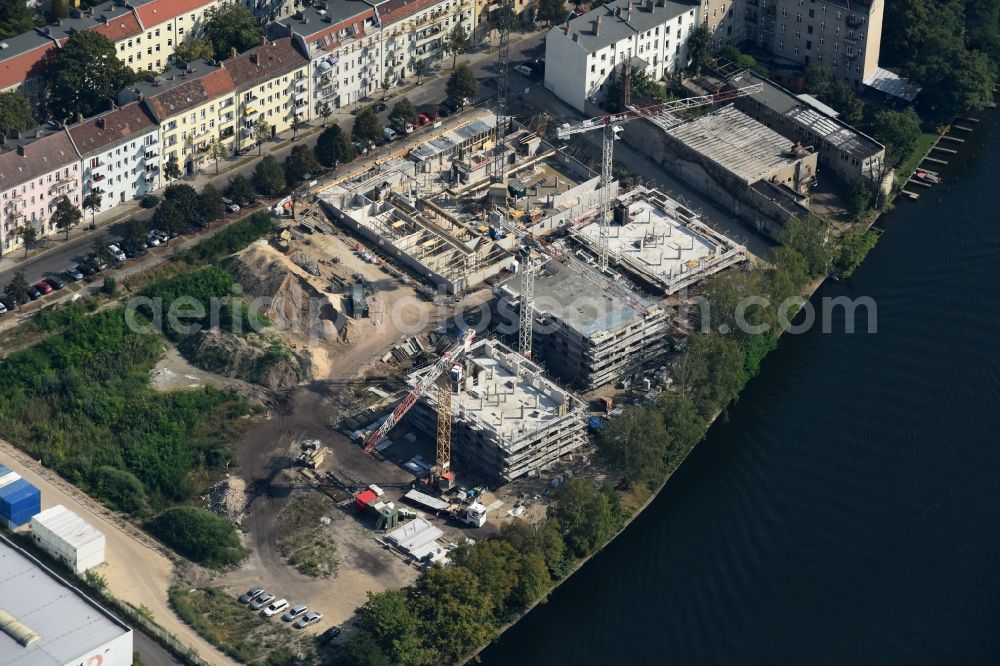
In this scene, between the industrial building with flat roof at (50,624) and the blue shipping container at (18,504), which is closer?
the industrial building with flat roof at (50,624)

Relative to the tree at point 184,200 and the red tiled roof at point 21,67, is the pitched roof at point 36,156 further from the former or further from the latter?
the red tiled roof at point 21,67

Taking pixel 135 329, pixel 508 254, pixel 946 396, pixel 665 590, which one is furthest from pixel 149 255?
pixel 946 396

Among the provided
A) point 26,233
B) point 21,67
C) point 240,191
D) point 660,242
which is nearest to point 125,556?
point 26,233

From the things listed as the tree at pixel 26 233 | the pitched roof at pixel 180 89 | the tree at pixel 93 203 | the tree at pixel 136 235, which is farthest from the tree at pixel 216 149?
the tree at pixel 26 233

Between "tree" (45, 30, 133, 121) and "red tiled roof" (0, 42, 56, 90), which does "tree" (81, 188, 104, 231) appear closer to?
"tree" (45, 30, 133, 121)

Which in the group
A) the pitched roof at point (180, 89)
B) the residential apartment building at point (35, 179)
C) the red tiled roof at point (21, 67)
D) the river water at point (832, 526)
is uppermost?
the red tiled roof at point (21, 67)

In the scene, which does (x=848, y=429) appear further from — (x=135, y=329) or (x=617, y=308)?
(x=135, y=329)

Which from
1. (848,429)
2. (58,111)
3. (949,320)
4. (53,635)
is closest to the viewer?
(53,635)
